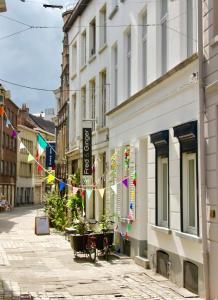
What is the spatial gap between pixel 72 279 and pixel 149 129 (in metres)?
4.11

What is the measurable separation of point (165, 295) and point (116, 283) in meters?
1.63

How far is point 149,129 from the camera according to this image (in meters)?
13.4

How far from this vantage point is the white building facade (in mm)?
10766

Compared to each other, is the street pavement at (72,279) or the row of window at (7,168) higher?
the row of window at (7,168)

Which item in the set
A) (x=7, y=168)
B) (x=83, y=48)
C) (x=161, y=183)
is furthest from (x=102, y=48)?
(x=7, y=168)

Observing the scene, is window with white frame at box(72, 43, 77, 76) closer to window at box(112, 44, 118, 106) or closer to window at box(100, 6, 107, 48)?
window at box(100, 6, 107, 48)

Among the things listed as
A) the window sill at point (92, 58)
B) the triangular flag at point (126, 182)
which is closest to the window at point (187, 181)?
the triangular flag at point (126, 182)

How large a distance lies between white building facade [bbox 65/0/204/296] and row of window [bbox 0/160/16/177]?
37980 mm

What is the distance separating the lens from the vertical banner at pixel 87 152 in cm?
2027

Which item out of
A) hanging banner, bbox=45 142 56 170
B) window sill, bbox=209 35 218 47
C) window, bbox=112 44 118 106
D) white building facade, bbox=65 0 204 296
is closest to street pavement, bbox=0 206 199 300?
white building facade, bbox=65 0 204 296

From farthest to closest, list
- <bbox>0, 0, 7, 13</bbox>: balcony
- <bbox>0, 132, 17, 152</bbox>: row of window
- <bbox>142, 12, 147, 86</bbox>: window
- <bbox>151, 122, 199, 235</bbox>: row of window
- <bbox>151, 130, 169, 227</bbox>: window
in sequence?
<bbox>0, 132, 17, 152</bbox>: row of window → <bbox>142, 12, 147, 86</bbox>: window → <bbox>0, 0, 7, 13</bbox>: balcony → <bbox>151, 130, 169, 227</bbox>: window → <bbox>151, 122, 199, 235</bbox>: row of window

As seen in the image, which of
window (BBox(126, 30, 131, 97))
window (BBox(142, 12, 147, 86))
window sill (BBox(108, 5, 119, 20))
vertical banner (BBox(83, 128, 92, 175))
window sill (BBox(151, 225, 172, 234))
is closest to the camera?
window sill (BBox(151, 225, 172, 234))

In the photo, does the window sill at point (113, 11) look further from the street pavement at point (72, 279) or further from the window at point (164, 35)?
the street pavement at point (72, 279)

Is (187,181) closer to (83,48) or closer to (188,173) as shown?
(188,173)
